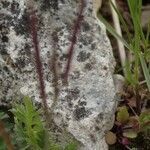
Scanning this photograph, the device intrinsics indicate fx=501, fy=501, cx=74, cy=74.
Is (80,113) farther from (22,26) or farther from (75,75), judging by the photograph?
(22,26)

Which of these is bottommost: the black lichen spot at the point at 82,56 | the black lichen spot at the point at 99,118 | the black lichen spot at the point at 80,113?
the black lichen spot at the point at 99,118

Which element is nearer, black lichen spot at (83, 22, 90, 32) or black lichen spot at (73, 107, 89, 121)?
black lichen spot at (73, 107, 89, 121)

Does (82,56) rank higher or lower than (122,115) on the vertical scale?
higher

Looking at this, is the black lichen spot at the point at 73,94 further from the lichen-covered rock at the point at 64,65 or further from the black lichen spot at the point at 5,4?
the black lichen spot at the point at 5,4

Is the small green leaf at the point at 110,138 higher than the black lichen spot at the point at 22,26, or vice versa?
the black lichen spot at the point at 22,26

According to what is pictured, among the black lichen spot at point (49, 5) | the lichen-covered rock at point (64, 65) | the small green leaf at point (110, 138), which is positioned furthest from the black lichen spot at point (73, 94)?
the black lichen spot at point (49, 5)

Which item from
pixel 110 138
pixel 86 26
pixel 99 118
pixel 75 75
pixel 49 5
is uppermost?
pixel 49 5

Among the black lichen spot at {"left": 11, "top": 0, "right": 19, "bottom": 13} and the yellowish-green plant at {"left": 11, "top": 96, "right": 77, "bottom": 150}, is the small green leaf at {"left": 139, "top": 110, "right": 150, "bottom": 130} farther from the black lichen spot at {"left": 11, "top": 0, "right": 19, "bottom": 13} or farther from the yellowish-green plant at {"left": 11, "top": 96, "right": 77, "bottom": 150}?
the black lichen spot at {"left": 11, "top": 0, "right": 19, "bottom": 13}

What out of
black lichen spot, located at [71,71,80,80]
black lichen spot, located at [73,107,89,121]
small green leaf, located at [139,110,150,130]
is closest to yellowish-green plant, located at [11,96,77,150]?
black lichen spot, located at [73,107,89,121]

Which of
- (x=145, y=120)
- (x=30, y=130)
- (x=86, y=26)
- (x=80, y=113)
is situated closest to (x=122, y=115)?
(x=145, y=120)
